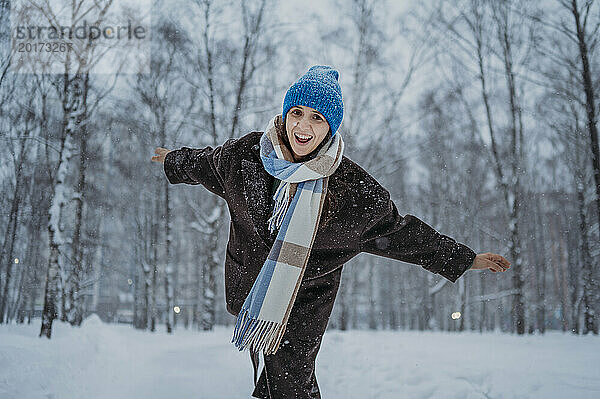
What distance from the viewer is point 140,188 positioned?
454 centimetres

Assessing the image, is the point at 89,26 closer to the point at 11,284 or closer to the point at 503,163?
the point at 11,284

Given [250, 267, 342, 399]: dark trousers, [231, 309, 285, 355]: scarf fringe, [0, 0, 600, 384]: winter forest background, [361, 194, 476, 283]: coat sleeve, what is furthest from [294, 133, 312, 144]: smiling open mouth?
[0, 0, 600, 384]: winter forest background

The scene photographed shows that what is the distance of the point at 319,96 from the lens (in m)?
1.31

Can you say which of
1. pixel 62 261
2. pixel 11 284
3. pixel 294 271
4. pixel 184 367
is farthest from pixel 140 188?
pixel 294 271

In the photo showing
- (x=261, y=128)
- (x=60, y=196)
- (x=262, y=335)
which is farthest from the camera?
(x=261, y=128)

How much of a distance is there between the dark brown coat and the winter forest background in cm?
228

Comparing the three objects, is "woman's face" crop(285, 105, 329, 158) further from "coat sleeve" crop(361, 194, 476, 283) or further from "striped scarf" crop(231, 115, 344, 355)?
"coat sleeve" crop(361, 194, 476, 283)

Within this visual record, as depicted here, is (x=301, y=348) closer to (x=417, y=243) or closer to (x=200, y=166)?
(x=417, y=243)

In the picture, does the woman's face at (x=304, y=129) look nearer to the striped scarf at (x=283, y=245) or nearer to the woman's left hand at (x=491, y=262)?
the striped scarf at (x=283, y=245)

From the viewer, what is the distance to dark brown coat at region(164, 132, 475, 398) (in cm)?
131

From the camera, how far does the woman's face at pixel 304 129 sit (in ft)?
4.33

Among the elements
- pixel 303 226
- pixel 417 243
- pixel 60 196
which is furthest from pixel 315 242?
pixel 60 196

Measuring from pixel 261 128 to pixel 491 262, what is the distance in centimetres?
309

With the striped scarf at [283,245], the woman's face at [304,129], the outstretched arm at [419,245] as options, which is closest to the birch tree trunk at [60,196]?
the striped scarf at [283,245]
